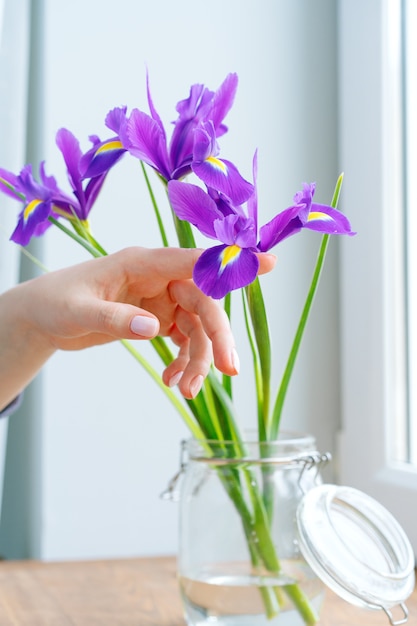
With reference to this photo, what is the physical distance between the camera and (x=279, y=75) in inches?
47.8

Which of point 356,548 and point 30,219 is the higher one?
point 30,219

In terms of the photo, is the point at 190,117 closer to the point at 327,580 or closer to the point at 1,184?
the point at 1,184

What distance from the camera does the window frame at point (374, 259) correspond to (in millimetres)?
1110

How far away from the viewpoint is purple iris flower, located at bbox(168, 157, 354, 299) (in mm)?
549

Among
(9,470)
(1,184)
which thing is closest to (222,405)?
(1,184)

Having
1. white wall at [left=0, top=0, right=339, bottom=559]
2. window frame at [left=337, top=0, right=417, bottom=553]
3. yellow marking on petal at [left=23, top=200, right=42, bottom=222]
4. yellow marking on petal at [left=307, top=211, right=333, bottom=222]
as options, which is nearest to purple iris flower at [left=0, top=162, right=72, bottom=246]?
yellow marking on petal at [left=23, top=200, right=42, bottom=222]

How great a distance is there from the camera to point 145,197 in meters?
1.15

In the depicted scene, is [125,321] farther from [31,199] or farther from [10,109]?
[10,109]

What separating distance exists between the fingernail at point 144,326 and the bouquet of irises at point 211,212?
0.06 metres

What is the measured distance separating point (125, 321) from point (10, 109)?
590 mm

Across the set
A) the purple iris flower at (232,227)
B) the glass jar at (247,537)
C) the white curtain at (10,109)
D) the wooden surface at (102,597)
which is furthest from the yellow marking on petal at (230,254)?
the white curtain at (10,109)

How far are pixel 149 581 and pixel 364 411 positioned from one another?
38 centimetres

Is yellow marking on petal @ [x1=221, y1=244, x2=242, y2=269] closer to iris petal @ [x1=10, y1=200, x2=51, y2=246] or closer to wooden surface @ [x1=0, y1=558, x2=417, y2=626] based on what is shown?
iris petal @ [x1=10, y1=200, x2=51, y2=246]

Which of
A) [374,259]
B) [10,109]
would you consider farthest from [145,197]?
[374,259]
